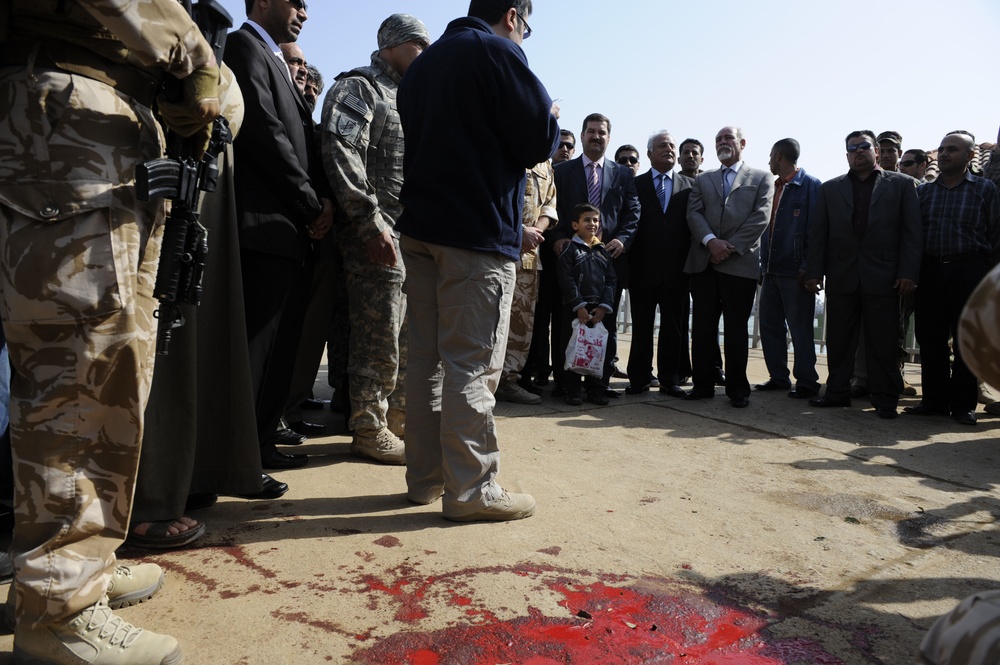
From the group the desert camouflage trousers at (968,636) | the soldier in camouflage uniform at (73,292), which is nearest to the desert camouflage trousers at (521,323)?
the soldier in camouflage uniform at (73,292)

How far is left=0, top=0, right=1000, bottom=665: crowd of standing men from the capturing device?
156 cm

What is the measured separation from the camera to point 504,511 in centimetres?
261

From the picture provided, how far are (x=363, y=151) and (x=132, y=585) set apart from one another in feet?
7.01

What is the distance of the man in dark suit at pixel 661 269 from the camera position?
558 centimetres

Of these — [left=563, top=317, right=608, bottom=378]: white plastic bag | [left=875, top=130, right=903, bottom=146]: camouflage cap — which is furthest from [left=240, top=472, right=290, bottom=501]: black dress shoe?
[left=875, top=130, right=903, bottom=146]: camouflage cap

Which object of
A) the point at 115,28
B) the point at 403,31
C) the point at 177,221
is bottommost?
the point at 177,221

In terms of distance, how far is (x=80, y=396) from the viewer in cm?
158

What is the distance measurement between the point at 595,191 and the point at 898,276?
2.18 m

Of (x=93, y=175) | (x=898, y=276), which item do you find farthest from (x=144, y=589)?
(x=898, y=276)

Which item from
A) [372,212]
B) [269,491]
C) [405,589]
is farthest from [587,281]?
[405,589]

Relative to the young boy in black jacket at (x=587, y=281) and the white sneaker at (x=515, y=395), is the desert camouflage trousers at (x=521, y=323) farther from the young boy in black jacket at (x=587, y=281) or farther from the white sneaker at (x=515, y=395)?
the young boy in black jacket at (x=587, y=281)

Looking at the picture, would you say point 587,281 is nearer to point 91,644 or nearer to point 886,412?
point 886,412

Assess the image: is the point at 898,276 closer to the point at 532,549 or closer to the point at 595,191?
the point at 595,191

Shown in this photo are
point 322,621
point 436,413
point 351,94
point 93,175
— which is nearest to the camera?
point 93,175
